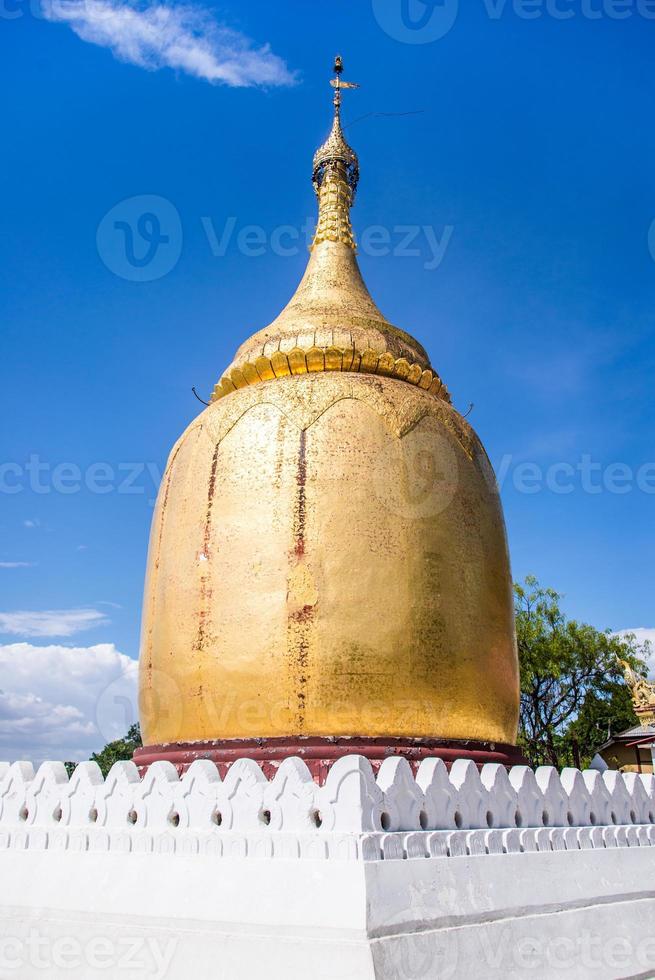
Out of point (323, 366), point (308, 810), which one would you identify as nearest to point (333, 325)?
point (323, 366)

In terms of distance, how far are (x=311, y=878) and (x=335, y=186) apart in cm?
964

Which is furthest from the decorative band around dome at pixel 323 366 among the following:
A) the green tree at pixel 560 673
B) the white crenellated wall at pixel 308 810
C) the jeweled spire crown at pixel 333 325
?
the green tree at pixel 560 673

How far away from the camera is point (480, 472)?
9.39m

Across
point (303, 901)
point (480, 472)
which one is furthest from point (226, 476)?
point (303, 901)

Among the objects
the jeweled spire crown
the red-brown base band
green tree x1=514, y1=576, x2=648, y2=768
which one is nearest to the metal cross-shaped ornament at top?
the jeweled spire crown

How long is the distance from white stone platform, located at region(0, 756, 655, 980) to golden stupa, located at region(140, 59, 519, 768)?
1060 millimetres

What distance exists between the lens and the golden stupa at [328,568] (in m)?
7.37

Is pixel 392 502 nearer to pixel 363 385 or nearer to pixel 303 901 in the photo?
pixel 363 385

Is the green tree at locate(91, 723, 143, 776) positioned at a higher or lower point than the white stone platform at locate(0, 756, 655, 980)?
higher

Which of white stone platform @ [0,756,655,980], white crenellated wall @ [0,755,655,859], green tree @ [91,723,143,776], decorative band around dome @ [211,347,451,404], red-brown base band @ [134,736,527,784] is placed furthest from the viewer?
green tree @ [91,723,143,776]

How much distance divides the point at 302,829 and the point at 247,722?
6.43 ft

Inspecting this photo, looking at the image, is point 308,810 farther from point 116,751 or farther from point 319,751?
point 116,751

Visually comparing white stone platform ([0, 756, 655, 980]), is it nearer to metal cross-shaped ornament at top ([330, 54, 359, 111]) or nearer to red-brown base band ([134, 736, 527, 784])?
red-brown base band ([134, 736, 527, 784])

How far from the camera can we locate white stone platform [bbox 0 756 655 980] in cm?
510
